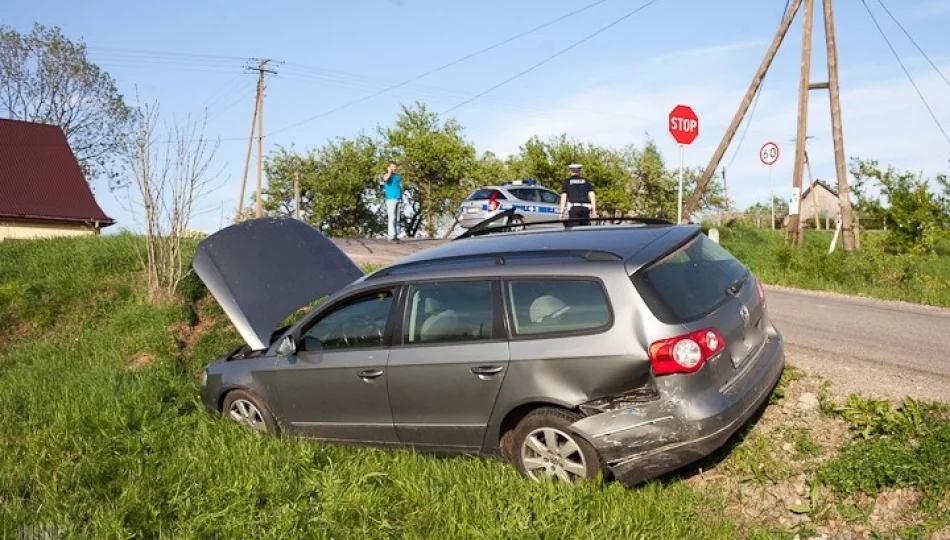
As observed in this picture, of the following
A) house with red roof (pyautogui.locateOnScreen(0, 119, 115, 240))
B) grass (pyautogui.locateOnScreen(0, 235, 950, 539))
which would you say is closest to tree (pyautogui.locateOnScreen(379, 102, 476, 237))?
house with red roof (pyautogui.locateOnScreen(0, 119, 115, 240))

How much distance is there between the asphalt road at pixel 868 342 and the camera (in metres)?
6.38

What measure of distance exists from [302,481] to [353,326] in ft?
3.83

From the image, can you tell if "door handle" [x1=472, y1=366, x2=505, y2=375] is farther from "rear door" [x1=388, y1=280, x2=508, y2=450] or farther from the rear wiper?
the rear wiper

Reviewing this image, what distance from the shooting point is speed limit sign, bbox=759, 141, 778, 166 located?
943 inches

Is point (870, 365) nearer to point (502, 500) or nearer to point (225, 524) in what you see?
point (502, 500)

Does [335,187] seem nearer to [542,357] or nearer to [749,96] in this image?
[749,96]

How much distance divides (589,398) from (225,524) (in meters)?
2.24

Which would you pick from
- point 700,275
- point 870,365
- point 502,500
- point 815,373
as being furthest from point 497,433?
point 870,365

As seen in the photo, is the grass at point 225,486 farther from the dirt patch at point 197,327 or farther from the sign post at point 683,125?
the sign post at point 683,125

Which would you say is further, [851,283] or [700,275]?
[851,283]

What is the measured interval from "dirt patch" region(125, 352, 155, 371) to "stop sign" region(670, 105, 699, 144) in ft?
39.5

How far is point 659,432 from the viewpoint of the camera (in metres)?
4.74

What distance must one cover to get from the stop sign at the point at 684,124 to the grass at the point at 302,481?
1209 centimetres

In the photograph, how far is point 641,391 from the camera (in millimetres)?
4805
